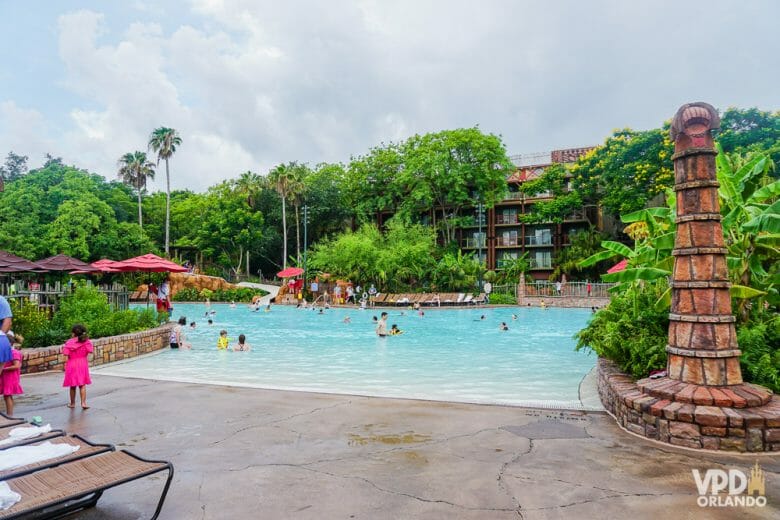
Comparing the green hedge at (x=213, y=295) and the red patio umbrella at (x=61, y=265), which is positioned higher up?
the red patio umbrella at (x=61, y=265)

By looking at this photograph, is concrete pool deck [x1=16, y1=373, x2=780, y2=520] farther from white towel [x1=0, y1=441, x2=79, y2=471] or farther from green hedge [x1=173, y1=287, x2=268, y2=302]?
green hedge [x1=173, y1=287, x2=268, y2=302]

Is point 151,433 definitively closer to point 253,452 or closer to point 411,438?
point 253,452

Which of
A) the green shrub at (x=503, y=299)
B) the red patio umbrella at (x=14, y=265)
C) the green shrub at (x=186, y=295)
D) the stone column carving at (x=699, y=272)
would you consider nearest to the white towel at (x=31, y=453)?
the stone column carving at (x=699, y=272)

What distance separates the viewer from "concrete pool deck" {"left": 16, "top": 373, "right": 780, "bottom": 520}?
3.67 meters

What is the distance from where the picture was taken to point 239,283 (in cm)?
4884

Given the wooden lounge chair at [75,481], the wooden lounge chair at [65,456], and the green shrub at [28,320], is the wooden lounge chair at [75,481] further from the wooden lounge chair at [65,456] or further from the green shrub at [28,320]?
the green shrub at [28,320]

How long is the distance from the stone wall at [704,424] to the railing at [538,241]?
41121mm

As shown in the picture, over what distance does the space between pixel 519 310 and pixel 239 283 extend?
94.9ft

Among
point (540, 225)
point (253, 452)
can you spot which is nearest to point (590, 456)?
point (253, 452)

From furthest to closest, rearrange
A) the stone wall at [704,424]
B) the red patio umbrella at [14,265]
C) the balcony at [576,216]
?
the balcony at [576,216], the red patio umbrella at [14,265], the stone wall at [704,424]

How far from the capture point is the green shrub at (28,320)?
10078 millimetres

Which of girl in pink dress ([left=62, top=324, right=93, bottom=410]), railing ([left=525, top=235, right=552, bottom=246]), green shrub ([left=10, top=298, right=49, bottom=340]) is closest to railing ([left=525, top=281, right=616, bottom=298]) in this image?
railing ([left=525, top=235, right=552, bottom=246])

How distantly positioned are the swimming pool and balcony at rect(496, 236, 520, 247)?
20.9 meters

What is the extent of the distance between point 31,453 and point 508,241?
45627 mm
